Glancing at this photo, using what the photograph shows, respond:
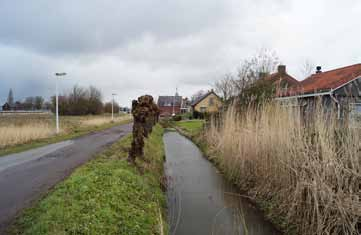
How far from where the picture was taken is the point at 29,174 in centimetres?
539

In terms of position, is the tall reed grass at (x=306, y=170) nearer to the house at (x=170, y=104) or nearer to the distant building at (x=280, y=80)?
the distant building at (x=280, y=80)

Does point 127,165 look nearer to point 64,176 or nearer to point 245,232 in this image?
point 64,176

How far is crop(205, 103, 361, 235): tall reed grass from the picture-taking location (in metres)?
2.96

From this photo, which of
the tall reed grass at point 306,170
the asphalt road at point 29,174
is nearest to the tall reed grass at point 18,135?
the asphalt road at point 29,174

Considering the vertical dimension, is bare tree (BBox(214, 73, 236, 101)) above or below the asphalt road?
above

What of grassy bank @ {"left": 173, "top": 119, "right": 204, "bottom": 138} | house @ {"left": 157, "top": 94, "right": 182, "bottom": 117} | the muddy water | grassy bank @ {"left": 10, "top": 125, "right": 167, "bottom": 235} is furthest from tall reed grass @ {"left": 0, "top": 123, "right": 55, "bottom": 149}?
house @ {"left": 157, "top": 94, "right": 182, "bottom": 117}

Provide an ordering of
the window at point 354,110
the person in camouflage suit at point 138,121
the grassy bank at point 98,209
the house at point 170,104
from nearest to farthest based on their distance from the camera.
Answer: the grassy bank at point 98,209 → the window at point 354,110 → the person in camouflage suit at point 138,121 → the house at point 170,104

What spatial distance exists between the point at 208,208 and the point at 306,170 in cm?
216

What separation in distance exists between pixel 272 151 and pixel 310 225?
1.69 metres

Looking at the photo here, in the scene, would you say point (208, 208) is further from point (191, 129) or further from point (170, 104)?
point (170, 104)

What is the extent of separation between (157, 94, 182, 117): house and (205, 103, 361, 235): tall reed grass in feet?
161

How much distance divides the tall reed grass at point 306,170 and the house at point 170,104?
161 feet

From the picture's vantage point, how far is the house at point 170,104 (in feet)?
182

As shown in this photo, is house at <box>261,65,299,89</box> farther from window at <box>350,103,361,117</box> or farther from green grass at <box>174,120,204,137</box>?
green grass at <box>174,120,204,137</box>
